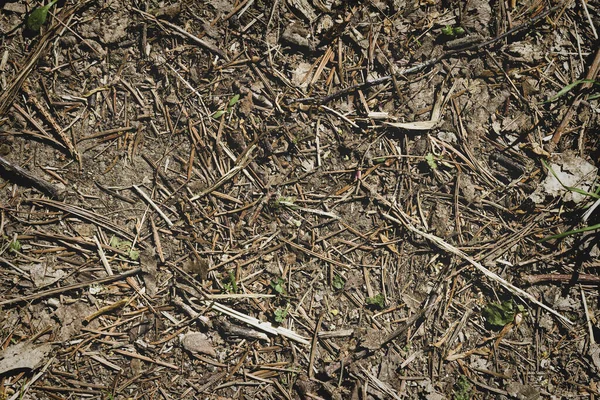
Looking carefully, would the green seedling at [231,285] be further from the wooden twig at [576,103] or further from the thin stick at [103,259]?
Result: the wooden twig at [576,103]

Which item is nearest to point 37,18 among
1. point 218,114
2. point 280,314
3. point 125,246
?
point 218,114

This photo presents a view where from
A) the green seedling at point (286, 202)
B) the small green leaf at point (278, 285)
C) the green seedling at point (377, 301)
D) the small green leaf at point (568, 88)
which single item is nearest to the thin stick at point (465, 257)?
the green seedling at point (377, 301)

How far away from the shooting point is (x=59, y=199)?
89.3 inches

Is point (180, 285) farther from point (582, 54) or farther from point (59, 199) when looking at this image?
point (582, 54)

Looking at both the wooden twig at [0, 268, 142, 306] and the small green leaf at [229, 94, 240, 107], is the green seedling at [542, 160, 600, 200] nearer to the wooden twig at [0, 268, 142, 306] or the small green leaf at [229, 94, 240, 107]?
the small green leaf at [229, 94, 240, 107]

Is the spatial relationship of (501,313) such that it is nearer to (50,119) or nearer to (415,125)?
(415,125)

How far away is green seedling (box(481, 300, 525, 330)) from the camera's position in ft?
7.68

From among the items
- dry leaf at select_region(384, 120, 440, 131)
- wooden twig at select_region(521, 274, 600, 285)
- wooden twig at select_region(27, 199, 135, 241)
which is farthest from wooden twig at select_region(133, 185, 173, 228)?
wooden twig at select_region(521, 274, 600, 285)

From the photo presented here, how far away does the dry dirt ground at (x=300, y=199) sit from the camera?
2246mm

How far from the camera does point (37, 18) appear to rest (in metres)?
2.20

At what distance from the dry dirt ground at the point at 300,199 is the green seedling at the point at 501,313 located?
18mm

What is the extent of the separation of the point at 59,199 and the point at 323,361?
191 centimetres

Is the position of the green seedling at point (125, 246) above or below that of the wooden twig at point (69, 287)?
above

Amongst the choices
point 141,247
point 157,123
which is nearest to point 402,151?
point 157,123
